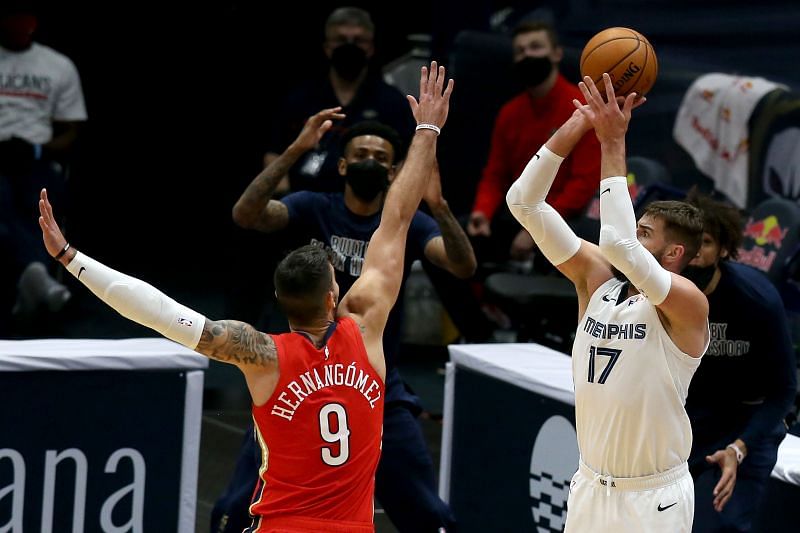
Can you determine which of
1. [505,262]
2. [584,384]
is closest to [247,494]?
[584,384]

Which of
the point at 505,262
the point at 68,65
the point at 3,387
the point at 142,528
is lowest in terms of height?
the point at 142,528

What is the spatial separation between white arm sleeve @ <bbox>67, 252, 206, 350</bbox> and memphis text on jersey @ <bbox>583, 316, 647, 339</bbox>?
127 cm

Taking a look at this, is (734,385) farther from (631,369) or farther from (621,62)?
(621,62)

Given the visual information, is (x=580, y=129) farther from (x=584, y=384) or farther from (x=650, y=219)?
(x=584, y=384)

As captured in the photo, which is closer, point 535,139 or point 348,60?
point 348,60

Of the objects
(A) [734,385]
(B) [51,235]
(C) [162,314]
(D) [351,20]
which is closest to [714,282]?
(A) [734,385]

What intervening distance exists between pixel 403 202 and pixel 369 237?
996mm

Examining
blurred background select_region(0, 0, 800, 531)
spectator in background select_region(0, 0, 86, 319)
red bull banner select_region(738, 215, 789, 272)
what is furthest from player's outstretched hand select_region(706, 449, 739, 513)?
spectator in background select_region(0, 0, 86, 319)

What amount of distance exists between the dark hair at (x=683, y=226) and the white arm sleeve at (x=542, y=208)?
0.32 m

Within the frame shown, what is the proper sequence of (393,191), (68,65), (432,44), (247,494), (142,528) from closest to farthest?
(393,191) < (247,494) < (142,528) < (68,65) < (432,44)

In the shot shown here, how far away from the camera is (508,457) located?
618 cm

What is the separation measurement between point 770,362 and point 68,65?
602cm

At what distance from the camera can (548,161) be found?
4734mm

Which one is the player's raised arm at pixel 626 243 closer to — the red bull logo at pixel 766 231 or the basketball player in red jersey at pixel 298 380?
the basketball player in red jersey at pixel 298 380
